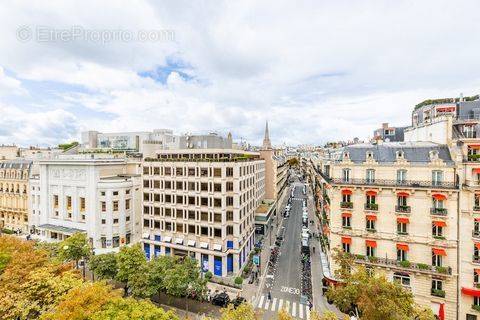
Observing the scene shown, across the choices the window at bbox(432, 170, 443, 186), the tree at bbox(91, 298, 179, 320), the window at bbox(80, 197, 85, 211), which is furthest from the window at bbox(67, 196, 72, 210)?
the window at bbox(432, 170, 443, 186)

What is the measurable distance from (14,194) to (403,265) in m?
98.6

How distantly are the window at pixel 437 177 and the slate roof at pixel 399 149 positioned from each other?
72.3 inches

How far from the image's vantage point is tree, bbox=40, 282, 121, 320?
67.4 ft

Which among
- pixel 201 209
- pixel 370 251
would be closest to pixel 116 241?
pixel 201 209

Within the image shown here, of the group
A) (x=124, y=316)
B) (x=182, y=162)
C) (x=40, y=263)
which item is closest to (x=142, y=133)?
(x=182, y=162)

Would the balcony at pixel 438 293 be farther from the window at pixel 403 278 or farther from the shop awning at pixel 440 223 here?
the shop awning at pixel 440 223

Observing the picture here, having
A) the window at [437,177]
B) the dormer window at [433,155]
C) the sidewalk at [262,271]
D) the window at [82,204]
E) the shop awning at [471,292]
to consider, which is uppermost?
the dormer window at [433,155]

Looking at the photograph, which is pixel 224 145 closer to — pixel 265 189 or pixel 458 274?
pixel 265 189

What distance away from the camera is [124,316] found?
20422 millimetres

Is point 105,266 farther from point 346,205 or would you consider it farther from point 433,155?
point 433,155

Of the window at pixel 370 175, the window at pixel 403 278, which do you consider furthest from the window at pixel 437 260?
the window at pixel 370 175

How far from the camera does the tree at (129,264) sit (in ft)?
120

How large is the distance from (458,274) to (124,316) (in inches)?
1642

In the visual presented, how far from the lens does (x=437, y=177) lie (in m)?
35.1
